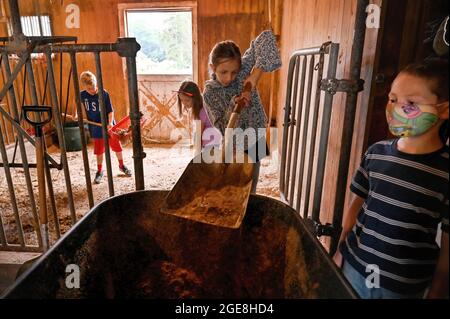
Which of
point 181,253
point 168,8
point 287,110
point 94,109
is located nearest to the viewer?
point 181,253

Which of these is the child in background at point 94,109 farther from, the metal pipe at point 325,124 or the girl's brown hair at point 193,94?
the metal pipe at point 325,124

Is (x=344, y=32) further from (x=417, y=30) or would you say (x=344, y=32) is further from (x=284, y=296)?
(x=284, y=296)

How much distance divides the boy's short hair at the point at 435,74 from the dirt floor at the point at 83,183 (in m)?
2.71

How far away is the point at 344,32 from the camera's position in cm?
189

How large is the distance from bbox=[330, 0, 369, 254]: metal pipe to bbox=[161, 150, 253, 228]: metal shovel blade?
1.51 feet

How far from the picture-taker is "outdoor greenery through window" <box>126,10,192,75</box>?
575 centimetres

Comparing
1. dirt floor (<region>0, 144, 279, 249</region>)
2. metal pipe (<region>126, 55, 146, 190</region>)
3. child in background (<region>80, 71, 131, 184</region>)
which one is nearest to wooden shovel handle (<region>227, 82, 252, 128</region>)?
metal pipe (<region>126, 55, 146, 190</region>)

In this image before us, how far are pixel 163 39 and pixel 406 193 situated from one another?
5.76 m

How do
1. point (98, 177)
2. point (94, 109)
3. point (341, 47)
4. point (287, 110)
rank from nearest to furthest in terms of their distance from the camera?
point (341, 47) < point (287, 110) < point (94, 109) < point (98, 177)

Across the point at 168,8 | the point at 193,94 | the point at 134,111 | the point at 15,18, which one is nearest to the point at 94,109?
the point at 193,94

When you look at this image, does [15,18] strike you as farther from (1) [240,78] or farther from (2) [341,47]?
(2) [341,47]

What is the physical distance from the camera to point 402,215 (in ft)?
3.34

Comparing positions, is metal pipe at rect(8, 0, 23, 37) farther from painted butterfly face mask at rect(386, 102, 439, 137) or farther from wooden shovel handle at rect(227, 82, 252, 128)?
painted butterfly face mask at rect(386, 102, 439, 137)
